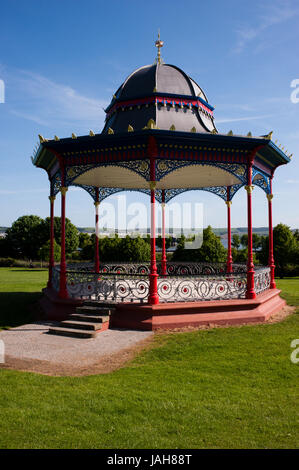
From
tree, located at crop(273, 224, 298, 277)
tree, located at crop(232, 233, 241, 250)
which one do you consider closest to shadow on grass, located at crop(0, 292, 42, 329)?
tree, located at crop(273, 224, 298, 277)

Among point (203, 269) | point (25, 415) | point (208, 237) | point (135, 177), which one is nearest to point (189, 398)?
point (25, 415)

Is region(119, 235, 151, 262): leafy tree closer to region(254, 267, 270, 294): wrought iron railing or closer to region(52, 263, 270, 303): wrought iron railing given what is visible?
region(254, 267, 270, 294): wrought iron railing

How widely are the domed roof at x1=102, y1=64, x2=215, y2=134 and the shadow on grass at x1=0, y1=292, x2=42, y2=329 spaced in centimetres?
731

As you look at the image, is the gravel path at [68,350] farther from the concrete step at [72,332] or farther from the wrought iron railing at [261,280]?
the wrought iron railing at [261,280]

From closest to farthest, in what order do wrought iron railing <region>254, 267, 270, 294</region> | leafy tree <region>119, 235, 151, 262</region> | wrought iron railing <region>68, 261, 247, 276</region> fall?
1. wrought iron railing <region>254, 267, 270, 294</region>
2. wrought iron railing <region>68, 261, 247, 276</region>
3. leafy tree <region>119, 235, 151, 262</region>

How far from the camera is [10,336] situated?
978cm

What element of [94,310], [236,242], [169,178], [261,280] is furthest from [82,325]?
[236,242]

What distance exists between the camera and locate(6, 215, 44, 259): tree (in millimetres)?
59000

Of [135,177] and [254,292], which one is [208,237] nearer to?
[135,177]

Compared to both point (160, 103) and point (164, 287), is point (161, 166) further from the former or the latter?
point (164, 287)

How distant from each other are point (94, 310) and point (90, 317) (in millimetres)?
392

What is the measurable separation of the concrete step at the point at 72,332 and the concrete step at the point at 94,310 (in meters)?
0.98

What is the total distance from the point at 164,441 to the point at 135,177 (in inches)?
470

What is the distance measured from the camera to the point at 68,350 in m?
8.37
